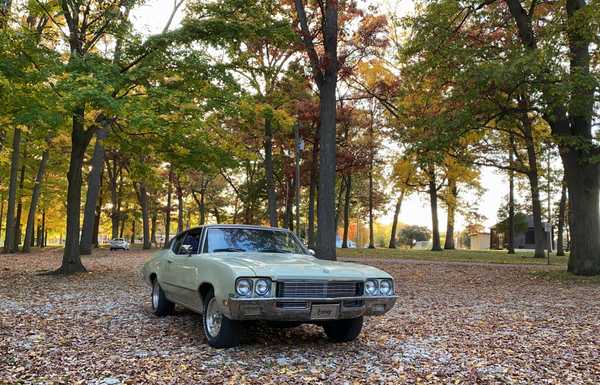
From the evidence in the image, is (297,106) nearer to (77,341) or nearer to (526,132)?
(526,132)

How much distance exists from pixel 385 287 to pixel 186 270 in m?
2.72

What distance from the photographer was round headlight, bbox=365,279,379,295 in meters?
6.06

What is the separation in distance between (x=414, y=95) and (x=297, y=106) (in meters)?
7.24

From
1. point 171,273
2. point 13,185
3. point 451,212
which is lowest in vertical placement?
point 171,273

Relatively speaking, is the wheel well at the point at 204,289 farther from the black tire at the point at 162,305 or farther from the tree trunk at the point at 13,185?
the tree trunk at the point at 13,185

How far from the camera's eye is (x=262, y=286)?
5496mm

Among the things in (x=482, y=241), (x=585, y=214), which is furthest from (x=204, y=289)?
(x=482, y=241)

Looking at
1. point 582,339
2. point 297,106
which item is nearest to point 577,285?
point 582,339

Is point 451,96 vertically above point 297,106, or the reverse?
point 297,106

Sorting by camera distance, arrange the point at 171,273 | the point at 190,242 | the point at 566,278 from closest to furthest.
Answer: the point at 171,273
the point at 190,242
the point at 566,278

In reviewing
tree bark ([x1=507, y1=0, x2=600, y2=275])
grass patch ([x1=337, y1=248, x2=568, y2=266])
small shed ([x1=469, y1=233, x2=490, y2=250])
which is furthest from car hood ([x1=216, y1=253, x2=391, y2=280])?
small shed ([x1=469, y1=233, x2=490, y2=250])

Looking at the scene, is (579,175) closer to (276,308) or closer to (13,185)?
(276,308)

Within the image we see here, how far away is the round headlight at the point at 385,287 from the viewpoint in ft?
20.3

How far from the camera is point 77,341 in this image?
6.37 meters
